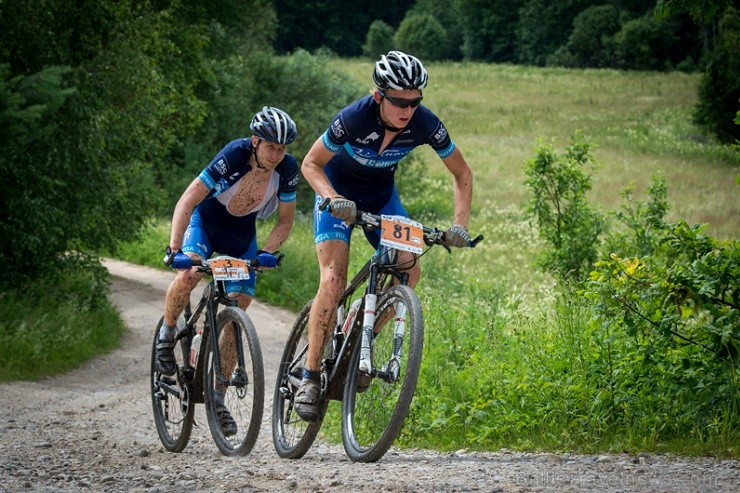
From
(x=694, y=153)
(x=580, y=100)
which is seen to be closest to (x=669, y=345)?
(x=694, y=153)

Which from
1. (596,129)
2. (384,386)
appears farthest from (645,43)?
(384,386)

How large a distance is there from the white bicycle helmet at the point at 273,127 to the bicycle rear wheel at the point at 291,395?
4.15ft

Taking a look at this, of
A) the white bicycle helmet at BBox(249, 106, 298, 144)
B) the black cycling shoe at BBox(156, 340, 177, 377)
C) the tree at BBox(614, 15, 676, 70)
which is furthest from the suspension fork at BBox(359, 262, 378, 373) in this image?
the tree at BBox(614, 15, 676, 70)

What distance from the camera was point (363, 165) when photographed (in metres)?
7.65

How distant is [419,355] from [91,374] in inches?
416

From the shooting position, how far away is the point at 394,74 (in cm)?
702

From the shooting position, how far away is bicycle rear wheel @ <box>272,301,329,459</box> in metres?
8.08

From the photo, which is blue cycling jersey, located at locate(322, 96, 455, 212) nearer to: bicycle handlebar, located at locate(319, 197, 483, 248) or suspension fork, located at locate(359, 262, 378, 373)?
bicycle handlebar, located at locate(319, 197, 483, 248)

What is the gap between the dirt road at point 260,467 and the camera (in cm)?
605

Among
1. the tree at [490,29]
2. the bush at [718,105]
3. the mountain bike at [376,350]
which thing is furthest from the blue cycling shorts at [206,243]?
the tree at [490,29]

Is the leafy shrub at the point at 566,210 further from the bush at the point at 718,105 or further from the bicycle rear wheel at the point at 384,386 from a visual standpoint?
the bush at the point at 718,105

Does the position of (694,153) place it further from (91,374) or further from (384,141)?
(384,141)

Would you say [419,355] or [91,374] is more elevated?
[419,355]

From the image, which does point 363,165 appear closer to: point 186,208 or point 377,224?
point 377,224
